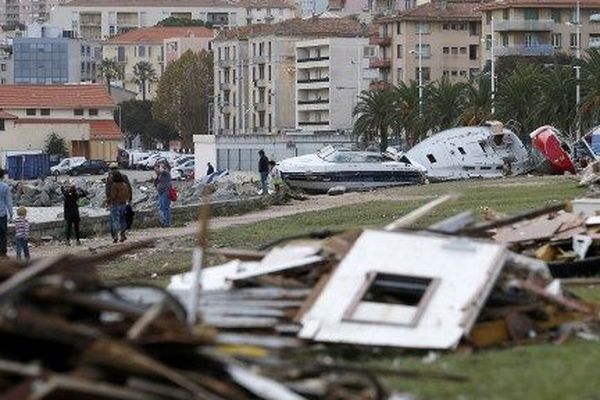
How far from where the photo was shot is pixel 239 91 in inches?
6004

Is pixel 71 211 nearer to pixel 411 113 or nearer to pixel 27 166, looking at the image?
pixel 411 113

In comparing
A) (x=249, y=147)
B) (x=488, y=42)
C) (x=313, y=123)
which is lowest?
(x=249, y=147)

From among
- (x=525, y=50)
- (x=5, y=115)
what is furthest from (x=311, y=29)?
(x=5, y=115)

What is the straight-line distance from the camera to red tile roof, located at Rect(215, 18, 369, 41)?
5531 inches

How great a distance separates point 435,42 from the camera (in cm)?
14050

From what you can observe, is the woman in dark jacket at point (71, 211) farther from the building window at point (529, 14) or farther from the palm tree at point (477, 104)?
the building window at point (529, 14)

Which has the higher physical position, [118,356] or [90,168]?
[118,356]

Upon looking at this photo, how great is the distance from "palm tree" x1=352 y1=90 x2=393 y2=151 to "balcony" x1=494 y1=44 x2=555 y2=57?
29.1 m

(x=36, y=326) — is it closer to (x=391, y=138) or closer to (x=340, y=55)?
(x=391, y=138)

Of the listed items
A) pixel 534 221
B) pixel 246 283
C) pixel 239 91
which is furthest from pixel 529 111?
pixel 239 91

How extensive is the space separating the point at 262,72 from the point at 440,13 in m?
15.7

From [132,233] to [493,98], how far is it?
4374 centimetres

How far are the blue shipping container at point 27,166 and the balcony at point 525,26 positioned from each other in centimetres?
3094

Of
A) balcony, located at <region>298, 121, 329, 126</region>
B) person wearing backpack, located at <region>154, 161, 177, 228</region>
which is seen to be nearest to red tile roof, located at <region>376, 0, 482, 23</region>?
balcony, located at <region>298, 121, 329, 126</region>
